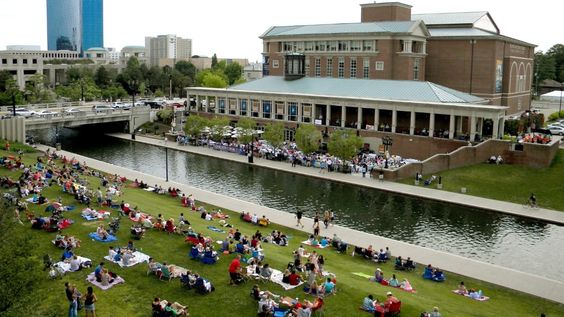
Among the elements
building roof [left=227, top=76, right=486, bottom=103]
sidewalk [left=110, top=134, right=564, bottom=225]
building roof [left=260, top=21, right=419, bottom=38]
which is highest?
building roof [left=260, top=21, right=419, bottom=38]

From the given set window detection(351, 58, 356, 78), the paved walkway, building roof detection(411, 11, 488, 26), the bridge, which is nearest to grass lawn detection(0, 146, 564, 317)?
the paved walkway

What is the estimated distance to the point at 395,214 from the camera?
44938 mm

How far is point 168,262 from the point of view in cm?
2811

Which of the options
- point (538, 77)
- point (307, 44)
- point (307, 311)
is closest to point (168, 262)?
point (307, 311)

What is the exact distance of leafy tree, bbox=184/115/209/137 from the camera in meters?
76.8

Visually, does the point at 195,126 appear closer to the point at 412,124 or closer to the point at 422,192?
the point at 412,124

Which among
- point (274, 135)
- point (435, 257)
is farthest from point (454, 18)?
point (435, 257)

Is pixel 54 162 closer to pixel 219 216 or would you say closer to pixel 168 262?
pixel 219 216

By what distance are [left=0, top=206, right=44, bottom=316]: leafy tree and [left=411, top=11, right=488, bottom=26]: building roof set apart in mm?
82812

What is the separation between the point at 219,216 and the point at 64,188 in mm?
11979

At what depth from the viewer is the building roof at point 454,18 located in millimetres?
91375

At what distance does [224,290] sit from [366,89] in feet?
179

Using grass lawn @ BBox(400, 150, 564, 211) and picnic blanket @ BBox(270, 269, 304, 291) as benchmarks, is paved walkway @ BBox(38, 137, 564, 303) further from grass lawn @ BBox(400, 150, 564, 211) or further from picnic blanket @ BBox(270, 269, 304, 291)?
grass lawn @ BBox(400, 150, 564, 211)

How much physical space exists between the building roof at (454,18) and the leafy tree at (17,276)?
8281 centimetres
